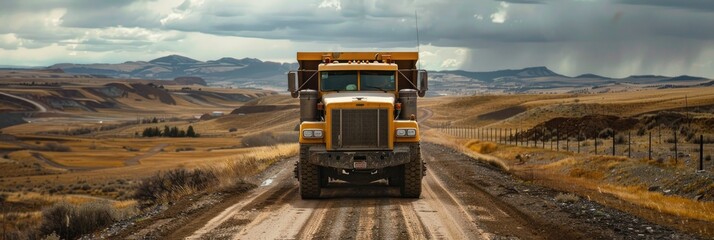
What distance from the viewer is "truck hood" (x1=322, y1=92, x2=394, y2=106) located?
62.1 feet

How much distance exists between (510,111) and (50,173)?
276ft

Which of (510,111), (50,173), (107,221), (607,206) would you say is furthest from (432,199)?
(510,111)

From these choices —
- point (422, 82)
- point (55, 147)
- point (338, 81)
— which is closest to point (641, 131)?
point (422, 82)

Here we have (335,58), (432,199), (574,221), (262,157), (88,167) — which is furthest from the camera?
(88,167)

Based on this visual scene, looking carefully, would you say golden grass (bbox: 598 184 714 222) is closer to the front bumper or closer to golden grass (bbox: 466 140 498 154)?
Answer: the front bumper

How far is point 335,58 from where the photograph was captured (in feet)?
72.5

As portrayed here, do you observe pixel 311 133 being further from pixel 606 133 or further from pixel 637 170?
pixel 606 133

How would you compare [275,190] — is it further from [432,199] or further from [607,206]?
[607,206]

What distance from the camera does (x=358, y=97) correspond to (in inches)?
761

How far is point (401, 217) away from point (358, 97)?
13.5 ft

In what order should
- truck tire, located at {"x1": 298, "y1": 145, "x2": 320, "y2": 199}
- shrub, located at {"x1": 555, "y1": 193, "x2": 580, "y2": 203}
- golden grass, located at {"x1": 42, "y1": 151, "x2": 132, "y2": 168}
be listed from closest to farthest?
shrub, located at {"x1": 555, "y1": 193, "x2": 580, "y2": 203} → truck tire, located at {"x1": 298, "y1": 145, "x2": 320, "y2": 199} → golden grass, located at {"x1": 42, "y1": 151, "x2": 132, "y2": 168}

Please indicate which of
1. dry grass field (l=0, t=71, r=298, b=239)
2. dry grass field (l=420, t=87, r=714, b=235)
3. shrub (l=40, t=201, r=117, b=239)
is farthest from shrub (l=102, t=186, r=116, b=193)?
shrub (l=40, t=201, r=117, b=239)

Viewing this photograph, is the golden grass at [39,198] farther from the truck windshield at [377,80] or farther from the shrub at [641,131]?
the truck windshield at [377,80]

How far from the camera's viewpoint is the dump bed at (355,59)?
21.9 metres
